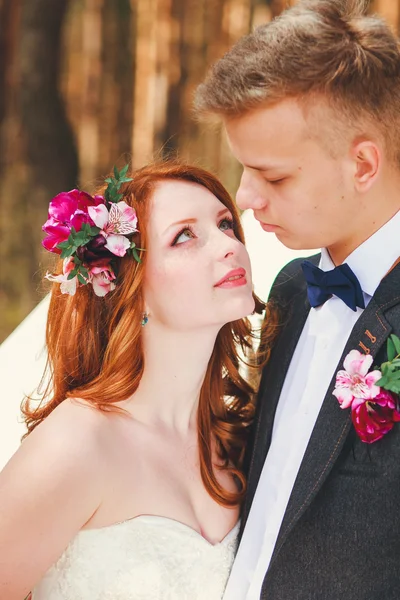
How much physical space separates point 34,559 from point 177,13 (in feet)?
14.6

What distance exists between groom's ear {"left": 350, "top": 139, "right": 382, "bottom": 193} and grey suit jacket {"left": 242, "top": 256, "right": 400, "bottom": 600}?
8.0 inches

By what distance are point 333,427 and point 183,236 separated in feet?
1.98

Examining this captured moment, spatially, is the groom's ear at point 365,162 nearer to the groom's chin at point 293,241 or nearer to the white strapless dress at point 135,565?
the groom's chin at point 293,241

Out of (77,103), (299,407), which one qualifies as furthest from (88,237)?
(77,103)

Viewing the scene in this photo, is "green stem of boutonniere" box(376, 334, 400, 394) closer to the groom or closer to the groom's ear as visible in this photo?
the groom

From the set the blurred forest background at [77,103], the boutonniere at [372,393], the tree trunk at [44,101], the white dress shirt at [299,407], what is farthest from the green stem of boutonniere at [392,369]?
the tree trunk at [44,101]

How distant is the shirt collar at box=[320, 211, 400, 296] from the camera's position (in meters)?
1.84

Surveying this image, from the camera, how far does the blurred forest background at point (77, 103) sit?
221 inches

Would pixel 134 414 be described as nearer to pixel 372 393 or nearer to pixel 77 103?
pixel 372 393

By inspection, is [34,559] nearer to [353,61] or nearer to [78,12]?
[353,61]

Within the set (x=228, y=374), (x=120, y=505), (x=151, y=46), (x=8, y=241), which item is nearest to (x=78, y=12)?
(x=151, y=46)

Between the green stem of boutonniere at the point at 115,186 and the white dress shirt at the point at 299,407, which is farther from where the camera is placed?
the green stem of boutonniere at the point at 115,186

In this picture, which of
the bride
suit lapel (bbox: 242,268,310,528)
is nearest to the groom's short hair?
the bride

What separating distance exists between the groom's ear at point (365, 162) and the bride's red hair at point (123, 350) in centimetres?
48
